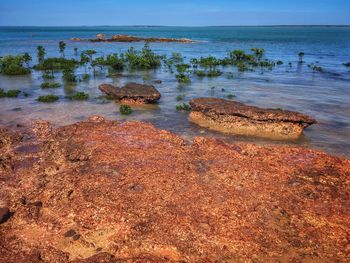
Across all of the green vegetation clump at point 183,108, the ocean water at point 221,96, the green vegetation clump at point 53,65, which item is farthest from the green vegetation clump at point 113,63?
the green vegetation clump at point 183,108

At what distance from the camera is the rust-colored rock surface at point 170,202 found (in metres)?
6.86

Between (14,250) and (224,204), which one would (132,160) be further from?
(14,250)

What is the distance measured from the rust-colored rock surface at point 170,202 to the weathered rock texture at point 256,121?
2594 millimetres

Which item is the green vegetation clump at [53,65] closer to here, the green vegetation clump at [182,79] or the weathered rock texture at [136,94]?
the green vegetation clump at [182,79]

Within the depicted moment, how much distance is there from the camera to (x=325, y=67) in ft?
125

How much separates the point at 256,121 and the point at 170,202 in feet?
25.2

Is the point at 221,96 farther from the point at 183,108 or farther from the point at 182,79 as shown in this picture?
the point at 182,79

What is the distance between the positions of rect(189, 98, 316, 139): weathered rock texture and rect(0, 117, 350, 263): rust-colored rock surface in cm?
259

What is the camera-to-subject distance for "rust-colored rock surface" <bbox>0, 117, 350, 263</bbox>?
6855 millimetres

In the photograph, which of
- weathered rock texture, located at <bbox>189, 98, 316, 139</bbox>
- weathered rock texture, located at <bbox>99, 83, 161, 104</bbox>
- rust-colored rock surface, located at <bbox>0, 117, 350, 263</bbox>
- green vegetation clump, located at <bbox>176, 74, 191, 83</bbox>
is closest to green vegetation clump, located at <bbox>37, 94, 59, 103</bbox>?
weathered rock texture, located at <bbox>99, 83, 161, 104</bbox>

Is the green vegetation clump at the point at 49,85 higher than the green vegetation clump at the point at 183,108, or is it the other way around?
the green vegetation clump at the point at 49,85

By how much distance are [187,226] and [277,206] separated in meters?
2.44

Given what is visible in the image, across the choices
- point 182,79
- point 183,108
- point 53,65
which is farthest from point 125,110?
point 53,65

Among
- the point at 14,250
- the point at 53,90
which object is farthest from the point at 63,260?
the point at 53,90
